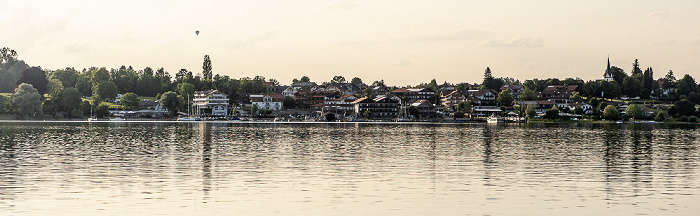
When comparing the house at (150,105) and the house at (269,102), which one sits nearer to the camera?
the house at (150,105)

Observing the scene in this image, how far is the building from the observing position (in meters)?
176

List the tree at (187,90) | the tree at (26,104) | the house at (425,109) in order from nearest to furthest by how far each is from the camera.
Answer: the tree at (26,104) → the house at (425,109) → the tree at (187,90)

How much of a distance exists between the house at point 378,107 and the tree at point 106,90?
64.7 metres

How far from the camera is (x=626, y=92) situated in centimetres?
19825

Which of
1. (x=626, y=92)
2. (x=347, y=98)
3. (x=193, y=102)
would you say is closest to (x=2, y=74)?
(x=193, y=102)

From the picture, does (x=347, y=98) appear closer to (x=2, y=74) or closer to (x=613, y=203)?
(x=2, y=74)

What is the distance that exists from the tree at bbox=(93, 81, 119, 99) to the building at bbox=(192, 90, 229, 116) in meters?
22.3

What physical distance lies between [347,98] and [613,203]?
555 ft

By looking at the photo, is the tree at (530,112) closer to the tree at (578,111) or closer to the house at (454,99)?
the tree at (578,111)

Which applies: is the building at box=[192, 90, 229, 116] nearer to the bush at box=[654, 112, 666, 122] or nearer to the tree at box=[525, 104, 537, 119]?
the tree at box=[525, 104, 537, 119]

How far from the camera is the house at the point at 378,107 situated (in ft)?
577

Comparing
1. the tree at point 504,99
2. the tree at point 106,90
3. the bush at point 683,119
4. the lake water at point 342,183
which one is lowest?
the lake water at point 342,183

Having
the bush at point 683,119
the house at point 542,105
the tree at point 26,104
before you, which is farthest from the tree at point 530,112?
the tree at point 26,104

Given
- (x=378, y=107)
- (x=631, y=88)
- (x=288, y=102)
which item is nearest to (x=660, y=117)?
(x=631, y=88)
